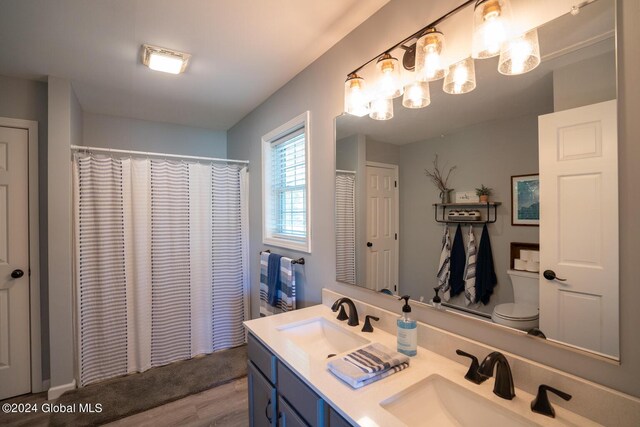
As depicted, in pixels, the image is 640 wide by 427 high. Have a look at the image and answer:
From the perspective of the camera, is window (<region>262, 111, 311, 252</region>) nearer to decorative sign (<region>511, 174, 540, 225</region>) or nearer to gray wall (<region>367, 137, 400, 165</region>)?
Answer: gray wall (<region>367, 137, 400, 165</region>)

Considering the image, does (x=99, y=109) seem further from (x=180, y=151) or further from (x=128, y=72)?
(x=128, y=72)

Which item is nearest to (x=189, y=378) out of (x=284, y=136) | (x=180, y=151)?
(x=284, y=136)

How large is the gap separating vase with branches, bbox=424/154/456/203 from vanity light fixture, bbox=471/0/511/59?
0.42 metres

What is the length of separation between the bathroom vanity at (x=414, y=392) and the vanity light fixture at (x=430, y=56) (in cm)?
108

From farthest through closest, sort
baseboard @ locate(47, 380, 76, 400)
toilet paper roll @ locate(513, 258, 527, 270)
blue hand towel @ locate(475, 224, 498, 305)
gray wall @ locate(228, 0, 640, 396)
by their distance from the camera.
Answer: baseboard @ locate(47, 380, 76, 400) → blue hand towel @ locate(475, 224, 498, 305) → toilet paper roll @ locate(513, 258, 527, 270) → gray wall @ locate(228, 0, 640, 396)

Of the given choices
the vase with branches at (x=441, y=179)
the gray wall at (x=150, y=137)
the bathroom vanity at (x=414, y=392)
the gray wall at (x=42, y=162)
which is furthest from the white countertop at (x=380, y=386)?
the gray wall at (x=150, y=137)

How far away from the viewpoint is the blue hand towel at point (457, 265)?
116 cm

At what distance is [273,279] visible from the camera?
2.37m

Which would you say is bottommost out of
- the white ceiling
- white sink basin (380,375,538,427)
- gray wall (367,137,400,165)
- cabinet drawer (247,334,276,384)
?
cabinet drawer (247,334,276,384)

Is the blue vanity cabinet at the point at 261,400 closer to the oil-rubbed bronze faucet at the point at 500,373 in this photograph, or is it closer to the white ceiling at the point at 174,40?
the oil-rubbed bronze faucet at the point at 500,373

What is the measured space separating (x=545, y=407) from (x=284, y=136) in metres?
2.29

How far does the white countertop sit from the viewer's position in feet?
2.63

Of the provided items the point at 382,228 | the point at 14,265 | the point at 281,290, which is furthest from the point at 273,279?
the point at 14,265

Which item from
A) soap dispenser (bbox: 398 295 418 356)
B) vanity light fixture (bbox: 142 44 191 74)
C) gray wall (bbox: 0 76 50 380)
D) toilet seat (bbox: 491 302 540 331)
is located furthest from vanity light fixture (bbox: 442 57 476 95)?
gray wall (bbox: 0 76 50 380)
